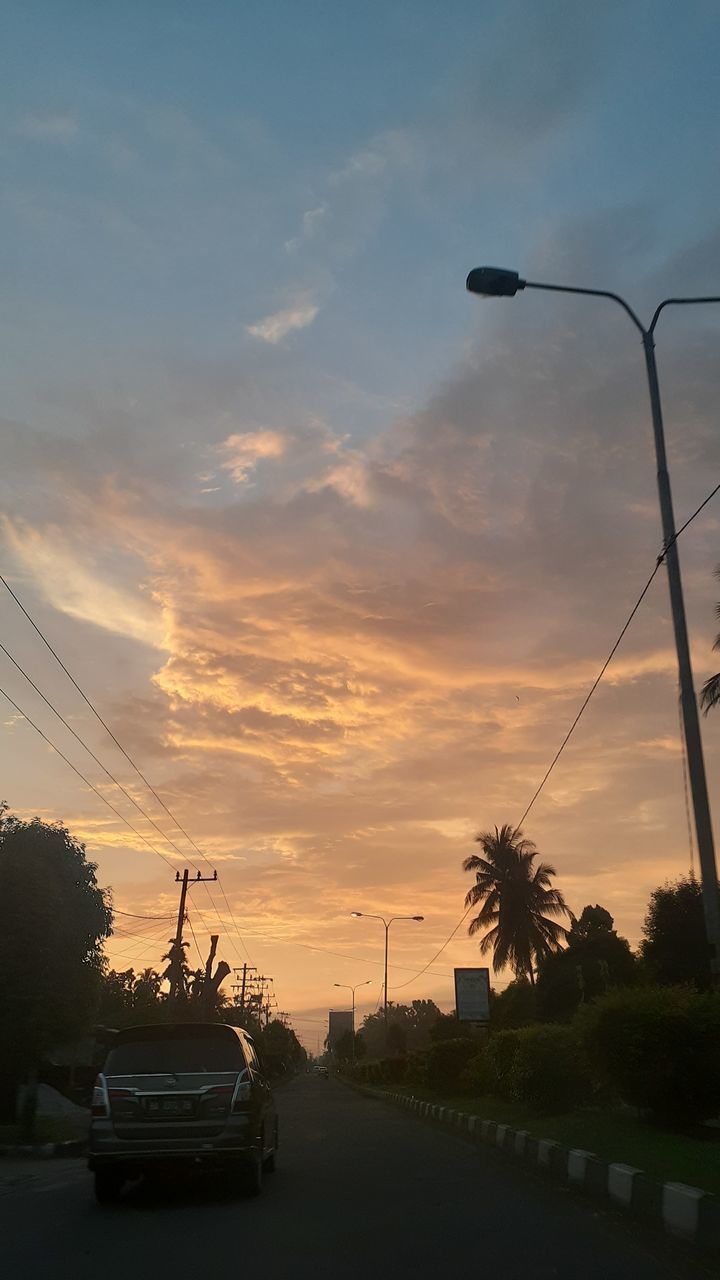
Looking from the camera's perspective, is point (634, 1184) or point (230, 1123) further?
point (230, 1123)

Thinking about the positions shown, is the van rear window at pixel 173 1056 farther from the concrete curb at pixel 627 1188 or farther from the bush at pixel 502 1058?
the bush at pixel 502 1058

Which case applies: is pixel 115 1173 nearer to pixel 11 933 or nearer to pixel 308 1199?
pixel 308 1199

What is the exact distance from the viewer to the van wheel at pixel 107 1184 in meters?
9.41

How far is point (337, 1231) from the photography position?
7477mm

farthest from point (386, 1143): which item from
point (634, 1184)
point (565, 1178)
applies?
point (634, 1184)

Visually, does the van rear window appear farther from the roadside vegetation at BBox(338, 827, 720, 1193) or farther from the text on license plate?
the roadside vegetation at BBox(338, 827, 720, 1193)

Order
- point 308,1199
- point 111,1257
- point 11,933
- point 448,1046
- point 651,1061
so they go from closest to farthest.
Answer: point 111,1257
point 308,1199
point 651,1061
point 11,933
point 448,1046

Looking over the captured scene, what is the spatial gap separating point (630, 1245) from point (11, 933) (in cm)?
1675

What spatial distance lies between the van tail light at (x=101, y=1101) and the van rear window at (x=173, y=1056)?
0.48ft

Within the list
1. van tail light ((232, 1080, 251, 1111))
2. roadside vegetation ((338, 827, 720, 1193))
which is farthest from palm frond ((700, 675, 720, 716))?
van tail light ((232, 1080, 251, 1111))

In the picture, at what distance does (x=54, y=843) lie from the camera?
103 ft

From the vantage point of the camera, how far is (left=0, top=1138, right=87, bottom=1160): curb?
16.9 metres

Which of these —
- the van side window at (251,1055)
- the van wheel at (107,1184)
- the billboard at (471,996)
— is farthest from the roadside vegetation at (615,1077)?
the van wheel at (107,1184)

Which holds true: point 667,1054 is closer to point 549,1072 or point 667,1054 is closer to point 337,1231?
point 549,1072
